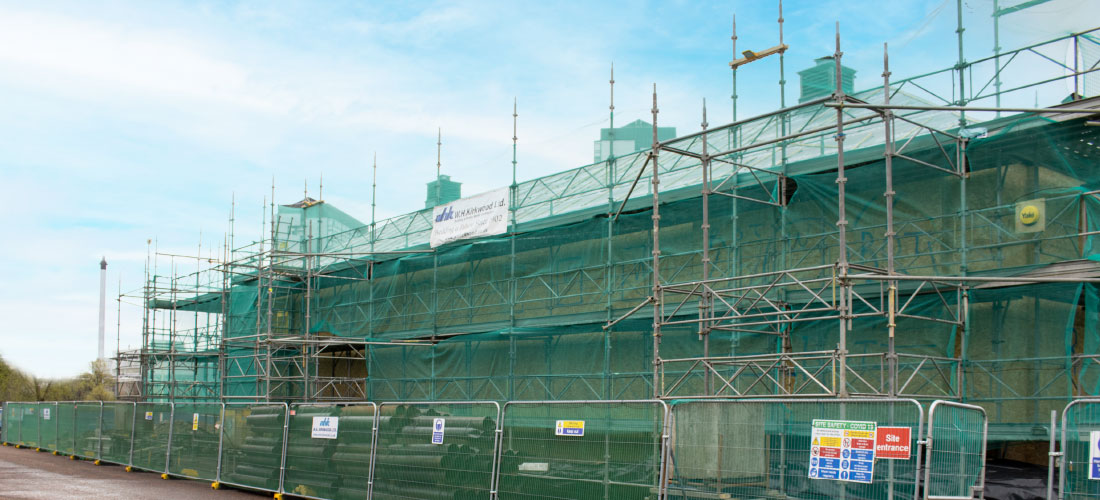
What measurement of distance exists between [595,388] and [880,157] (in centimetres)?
816

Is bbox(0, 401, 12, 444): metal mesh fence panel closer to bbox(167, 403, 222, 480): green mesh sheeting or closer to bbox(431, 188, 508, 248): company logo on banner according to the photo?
bbox(167, 403, 222, 480): green mesh sheeting

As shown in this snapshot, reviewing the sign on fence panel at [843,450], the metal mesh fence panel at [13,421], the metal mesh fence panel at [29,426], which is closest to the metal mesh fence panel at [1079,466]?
the sign on fence panel at [843,450]

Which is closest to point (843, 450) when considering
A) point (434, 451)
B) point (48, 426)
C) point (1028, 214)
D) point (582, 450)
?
point (582, 450)

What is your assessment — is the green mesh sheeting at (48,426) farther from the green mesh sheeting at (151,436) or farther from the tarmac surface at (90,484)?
the green mesh sheeting at (151,436)

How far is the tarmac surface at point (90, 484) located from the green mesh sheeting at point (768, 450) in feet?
29.8

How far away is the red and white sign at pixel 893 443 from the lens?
8.20 metres

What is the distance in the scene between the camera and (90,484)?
59.5 feet

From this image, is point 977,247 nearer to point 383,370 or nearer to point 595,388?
point 595,388

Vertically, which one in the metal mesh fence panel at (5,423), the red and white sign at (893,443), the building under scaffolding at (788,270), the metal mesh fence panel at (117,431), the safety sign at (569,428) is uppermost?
the building under scaffolding at (788,270)

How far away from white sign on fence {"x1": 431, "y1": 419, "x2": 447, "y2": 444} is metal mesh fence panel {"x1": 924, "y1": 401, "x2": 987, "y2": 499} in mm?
6733

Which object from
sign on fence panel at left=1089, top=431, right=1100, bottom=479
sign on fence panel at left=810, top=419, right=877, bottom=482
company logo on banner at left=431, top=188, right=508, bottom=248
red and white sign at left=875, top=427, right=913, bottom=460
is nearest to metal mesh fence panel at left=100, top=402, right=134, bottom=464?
company logo on banner at left=431, top=188, right=508, bottom=248

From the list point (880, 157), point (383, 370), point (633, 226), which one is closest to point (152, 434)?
point (383, 370)

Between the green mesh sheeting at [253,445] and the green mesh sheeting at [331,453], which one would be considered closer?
the green mesh sheeting at [331,453]

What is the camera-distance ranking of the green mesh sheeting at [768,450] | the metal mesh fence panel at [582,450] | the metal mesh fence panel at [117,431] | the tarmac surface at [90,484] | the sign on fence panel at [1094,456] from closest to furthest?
the green mesh sheeting at [768,450] → the sign on fence panel at [1094,456] → the metal mesh fence panel at [582,450] → the tarmac surface at [90,484] → the metal mesh fence panel at [117,431]
